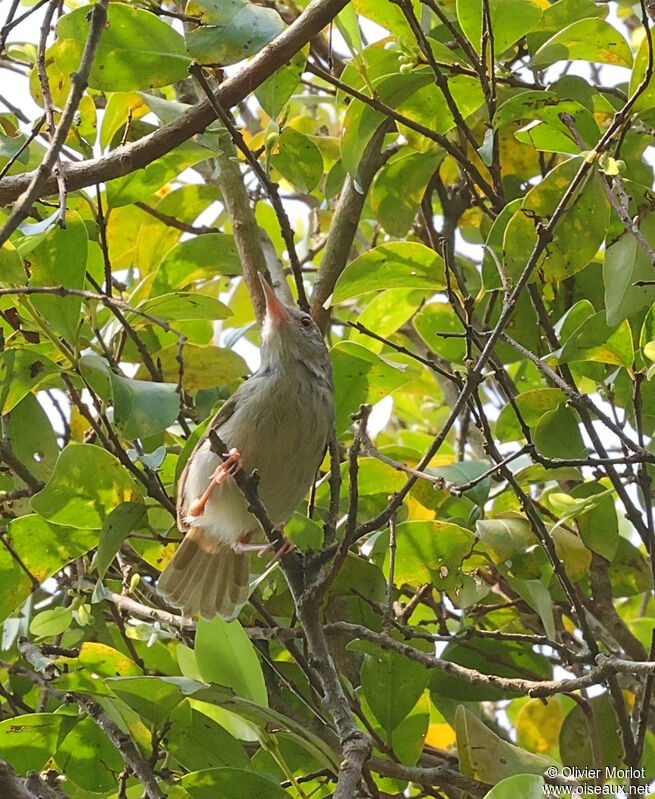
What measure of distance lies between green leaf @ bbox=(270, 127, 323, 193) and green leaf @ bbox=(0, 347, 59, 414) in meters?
1.06

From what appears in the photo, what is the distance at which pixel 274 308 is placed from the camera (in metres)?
3.88

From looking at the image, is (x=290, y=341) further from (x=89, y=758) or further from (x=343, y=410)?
(x=89, y=758)

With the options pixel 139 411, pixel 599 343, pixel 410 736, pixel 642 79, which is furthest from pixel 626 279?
pixel 410 736

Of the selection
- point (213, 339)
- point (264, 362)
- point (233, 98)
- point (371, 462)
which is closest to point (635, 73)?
point (233, 98)

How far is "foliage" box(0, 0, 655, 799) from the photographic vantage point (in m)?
2.82

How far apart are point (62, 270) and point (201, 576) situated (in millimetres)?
1281

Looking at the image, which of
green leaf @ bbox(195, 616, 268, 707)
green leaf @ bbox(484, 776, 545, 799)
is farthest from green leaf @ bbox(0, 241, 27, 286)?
green leaf @ bbox(484, 776, 545, 799)

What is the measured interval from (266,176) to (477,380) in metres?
0.84

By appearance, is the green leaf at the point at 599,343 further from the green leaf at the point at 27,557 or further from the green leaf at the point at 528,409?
the green leaf at the point at 27,557

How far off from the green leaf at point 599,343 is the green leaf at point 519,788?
1.18 meters

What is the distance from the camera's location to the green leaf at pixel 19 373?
2.99 meters

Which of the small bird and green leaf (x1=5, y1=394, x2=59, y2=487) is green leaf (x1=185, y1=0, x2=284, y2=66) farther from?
green leaf (x1=5, y1=394, x2=59, y2=487)

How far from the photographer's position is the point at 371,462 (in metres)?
3.40

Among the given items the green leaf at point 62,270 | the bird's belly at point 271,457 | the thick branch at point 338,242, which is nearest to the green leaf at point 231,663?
the bird's belly at point 271,457
